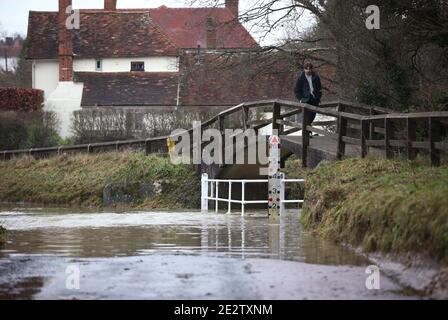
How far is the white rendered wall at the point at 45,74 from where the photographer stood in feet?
183

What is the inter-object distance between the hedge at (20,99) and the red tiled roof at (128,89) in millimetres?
2724

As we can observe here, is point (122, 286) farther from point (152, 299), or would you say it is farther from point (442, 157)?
point (442, 157)

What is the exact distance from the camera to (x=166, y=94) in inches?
2069

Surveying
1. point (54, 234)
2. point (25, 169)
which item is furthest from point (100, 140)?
point (54, 234)

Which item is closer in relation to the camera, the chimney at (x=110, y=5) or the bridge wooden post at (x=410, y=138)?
the bridge wooden post at (x=410, y=138)

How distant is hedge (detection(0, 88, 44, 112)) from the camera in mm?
50531

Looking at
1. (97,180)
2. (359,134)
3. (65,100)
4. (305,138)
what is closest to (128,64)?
(65,100)

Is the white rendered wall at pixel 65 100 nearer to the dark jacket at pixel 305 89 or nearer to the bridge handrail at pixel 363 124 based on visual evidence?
the bridge handrail at pixel 363 124

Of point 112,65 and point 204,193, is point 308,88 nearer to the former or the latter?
point 204,193

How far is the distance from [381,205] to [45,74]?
4617 centimetres

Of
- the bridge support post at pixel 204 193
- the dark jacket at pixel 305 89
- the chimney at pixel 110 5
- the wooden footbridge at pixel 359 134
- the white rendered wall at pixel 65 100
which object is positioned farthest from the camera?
the chimney at pixel 110 5

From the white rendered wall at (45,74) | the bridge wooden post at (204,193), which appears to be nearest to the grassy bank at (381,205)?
the bridge wooden post at (204,193)

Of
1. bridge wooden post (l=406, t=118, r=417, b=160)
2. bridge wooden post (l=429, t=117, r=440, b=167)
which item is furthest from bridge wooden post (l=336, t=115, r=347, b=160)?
bridge wooden post (l=429, t=117, r=440, b=167)
